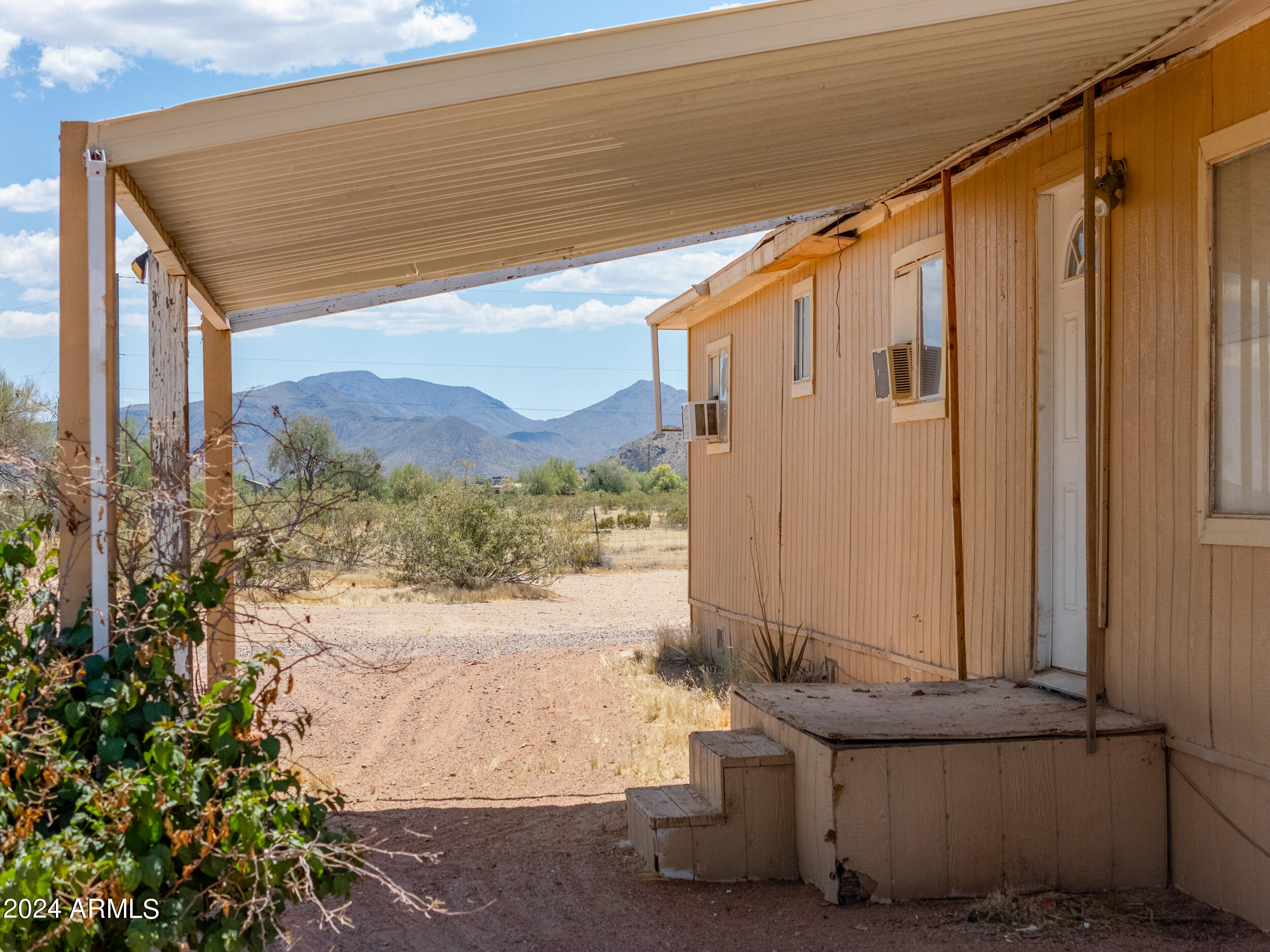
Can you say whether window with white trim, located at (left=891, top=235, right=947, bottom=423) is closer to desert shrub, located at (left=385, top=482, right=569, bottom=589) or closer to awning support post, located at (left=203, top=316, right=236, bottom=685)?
awning support post, located at (left=203, top=316, right=236, bottom=685)

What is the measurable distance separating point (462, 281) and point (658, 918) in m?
4.09

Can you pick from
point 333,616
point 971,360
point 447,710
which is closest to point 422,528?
point 333,616

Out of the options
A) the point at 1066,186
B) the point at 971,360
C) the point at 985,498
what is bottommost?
the point at 985,498

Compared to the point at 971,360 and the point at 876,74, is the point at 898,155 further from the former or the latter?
the point at 876,74

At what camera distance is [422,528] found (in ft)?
61.4

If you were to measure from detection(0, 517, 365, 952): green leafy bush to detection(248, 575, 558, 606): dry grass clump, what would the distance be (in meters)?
13.5

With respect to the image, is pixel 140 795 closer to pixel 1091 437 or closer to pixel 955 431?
pixel 1091 437

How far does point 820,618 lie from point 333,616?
27.9ft

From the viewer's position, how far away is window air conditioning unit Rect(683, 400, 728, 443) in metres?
11.4

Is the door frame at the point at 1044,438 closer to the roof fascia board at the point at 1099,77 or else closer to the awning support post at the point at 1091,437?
the roof fascia board at the point at 1099,77

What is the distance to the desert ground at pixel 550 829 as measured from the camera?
3824mm

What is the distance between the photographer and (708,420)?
11.6m

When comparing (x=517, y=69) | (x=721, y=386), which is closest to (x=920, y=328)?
(x=517, y=69)

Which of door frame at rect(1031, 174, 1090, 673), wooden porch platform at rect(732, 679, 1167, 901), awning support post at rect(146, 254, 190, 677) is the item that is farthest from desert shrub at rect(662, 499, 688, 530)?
wooden porch platform at rect(732, 679, 1167, 901)
